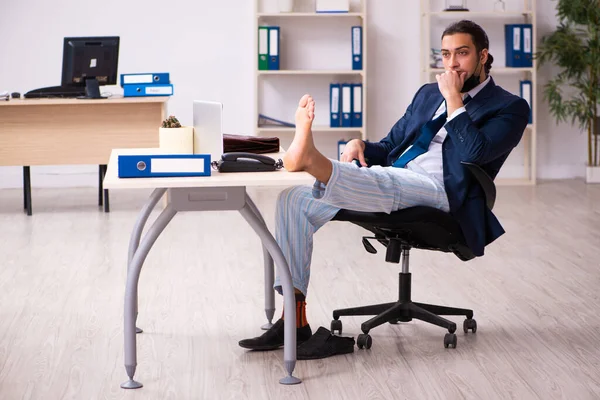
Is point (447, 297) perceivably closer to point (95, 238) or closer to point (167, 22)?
point (95, 238)

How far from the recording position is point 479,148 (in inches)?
111

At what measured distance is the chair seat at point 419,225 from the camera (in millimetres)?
2818

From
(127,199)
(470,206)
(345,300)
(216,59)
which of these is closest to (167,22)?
(216,59)

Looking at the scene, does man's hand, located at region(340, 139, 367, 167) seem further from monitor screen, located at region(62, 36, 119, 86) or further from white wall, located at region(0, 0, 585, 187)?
white wall, located at region(0, 0, 585, 187)

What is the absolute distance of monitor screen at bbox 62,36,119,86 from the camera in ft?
18.9

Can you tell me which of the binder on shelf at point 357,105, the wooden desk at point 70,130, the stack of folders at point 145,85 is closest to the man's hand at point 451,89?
the stack of folders at point 145,85

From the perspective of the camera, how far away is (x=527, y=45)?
6910 mm

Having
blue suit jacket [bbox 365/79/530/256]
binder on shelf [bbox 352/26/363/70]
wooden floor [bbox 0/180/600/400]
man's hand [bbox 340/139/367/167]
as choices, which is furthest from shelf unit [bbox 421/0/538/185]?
blue suit jacket [bbox 365/79/530/256]

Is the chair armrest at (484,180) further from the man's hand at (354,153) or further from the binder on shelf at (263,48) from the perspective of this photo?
the binder on shelf at (263,48)

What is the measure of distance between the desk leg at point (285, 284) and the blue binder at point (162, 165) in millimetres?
180

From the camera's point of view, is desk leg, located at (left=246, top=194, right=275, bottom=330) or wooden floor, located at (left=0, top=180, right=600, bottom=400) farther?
desk leg, located at (left=246, top=194, right=275, bottom=330)

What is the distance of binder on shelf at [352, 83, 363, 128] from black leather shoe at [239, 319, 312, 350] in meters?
4.10

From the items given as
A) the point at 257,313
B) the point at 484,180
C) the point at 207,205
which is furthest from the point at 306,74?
the point at 207,205

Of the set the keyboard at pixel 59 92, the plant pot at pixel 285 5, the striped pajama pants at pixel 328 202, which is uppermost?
the plant pot at pixel 285 5
